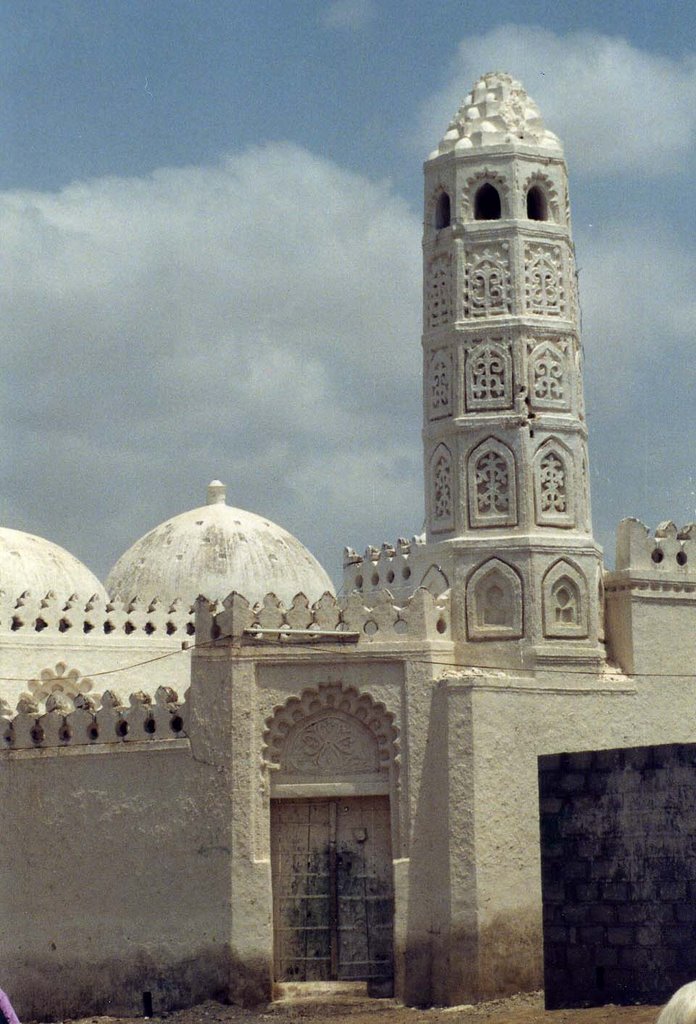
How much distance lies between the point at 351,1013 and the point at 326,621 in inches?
169

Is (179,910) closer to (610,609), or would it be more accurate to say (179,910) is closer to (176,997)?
(176,997)

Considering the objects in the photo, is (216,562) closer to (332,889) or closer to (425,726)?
(425,726)

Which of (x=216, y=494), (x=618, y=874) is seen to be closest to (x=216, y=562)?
(x=216, y=494)

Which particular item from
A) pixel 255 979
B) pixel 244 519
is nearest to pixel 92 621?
pixel 244 519

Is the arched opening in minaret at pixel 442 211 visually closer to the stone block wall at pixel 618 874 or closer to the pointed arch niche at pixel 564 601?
the pointed arch niche at pixel 564 601

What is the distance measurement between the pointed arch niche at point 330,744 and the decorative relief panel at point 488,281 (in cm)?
477

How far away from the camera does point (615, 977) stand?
19172mm

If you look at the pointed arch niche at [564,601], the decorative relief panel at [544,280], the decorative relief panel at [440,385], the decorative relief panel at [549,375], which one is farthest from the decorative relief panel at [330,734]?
the decorative relief panel at [544,280]

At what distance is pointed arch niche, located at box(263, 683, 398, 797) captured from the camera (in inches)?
879

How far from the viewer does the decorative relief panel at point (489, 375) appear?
23.3m

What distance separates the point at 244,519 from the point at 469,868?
9631 mm

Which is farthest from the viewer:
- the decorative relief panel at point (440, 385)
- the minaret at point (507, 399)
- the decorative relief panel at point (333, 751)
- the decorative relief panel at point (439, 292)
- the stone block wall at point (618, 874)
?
the decorative relief panel at point (439, 292)

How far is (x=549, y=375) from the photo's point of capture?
23453 millimetres

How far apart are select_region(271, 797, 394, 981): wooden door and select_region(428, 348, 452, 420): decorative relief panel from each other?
15.3 feet
